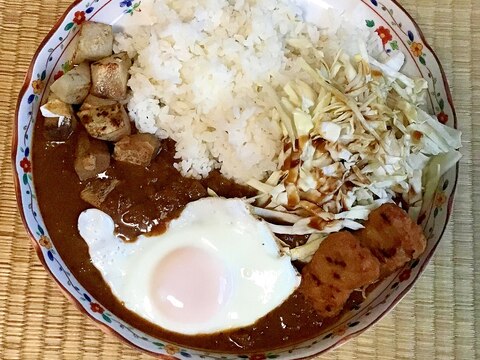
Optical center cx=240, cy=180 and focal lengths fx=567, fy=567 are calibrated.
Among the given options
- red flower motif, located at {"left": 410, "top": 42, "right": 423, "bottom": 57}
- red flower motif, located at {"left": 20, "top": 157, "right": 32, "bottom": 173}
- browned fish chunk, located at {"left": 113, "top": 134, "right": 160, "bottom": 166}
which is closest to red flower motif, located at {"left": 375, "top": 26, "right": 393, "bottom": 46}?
red flower motif, located at {"left": 410, "top": 42, "right": 423, "bottom": 57}

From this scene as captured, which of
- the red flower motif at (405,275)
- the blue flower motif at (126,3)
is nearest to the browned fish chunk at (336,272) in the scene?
the red flower motif at (405,275)

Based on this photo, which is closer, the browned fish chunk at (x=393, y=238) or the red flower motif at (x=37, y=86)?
→ the browned fish chunk at (x=393, y=238)

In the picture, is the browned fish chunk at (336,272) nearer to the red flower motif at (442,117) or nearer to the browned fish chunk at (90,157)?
the red flower motif at (442,117)

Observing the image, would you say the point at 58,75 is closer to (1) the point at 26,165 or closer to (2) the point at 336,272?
(1) the point at 26,165

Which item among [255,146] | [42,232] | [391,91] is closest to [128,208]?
[42,232]

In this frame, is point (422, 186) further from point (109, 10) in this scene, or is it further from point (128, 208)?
point (109, 10)

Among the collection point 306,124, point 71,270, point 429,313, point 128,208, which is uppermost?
point 306,124
